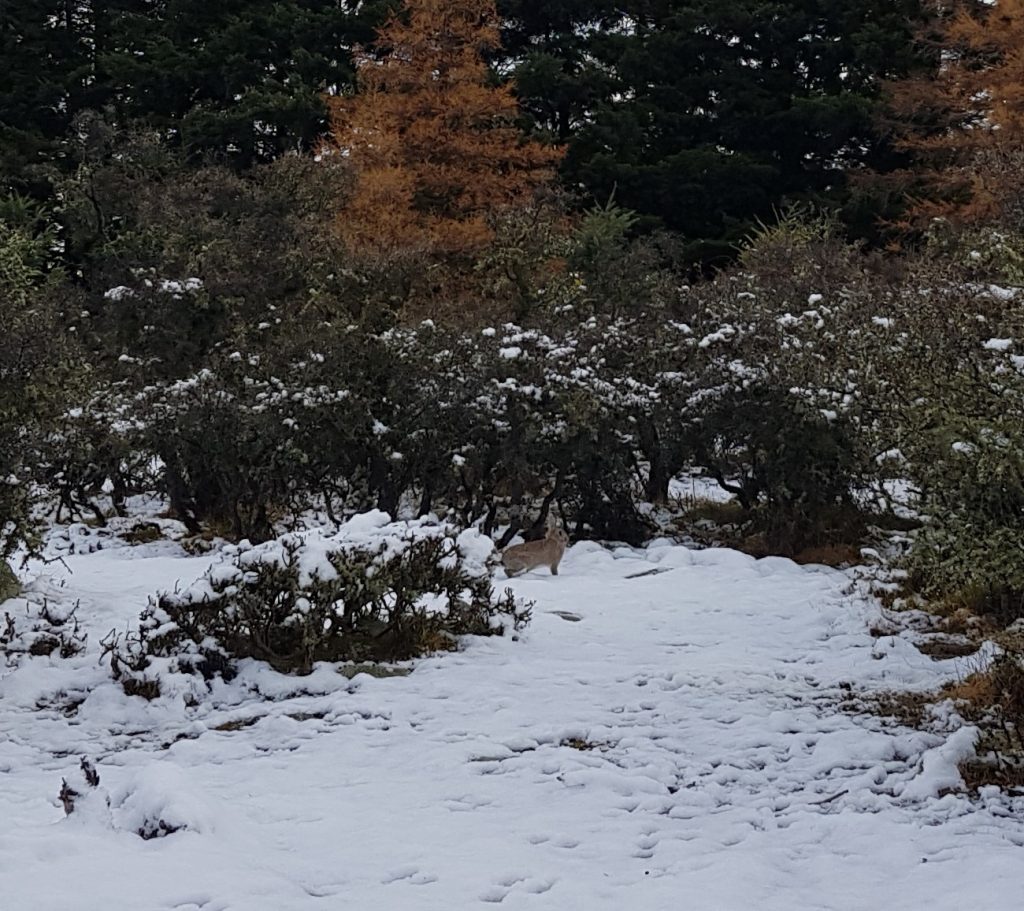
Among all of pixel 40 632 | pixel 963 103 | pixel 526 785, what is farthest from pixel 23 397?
pixel 963 103

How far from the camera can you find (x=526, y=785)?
4.92 m

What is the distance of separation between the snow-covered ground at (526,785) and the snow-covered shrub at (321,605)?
0.93 feet

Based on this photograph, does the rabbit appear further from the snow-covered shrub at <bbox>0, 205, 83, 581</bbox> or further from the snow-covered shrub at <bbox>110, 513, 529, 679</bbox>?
the snow-covered shrub at <bbox>0, 205, 83, 581</bbox>

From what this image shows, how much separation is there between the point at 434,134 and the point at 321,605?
15243 millimetres

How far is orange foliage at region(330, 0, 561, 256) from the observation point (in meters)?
19.6

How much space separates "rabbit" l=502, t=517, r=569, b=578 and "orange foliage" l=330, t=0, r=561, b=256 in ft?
32.1

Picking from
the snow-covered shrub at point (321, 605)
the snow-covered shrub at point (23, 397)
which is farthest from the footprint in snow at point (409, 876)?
the snow-covered shrub at point (23, 397)

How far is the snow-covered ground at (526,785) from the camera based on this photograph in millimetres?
3758

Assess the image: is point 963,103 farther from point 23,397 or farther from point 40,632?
point 40,632

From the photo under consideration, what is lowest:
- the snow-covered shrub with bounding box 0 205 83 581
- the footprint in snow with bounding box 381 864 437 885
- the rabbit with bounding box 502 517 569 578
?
the rabbit with bounding box 502 517 569 578

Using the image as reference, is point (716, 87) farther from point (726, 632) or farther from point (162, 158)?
point (726, 632)

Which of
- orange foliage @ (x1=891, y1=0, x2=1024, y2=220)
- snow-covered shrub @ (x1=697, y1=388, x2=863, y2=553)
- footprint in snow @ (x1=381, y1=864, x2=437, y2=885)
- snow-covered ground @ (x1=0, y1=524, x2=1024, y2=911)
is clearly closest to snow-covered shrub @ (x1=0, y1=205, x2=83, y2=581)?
snow-covered ground @ (x1=0, y1=524, x2=1024, y2=911)

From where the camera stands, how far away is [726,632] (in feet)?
26.1

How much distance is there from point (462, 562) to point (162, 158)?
54.4 feet
